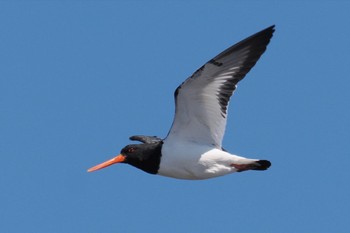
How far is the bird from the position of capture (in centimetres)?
1265

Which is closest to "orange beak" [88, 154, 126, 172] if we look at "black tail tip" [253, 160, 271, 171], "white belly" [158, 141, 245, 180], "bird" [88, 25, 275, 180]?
"bird" [88, 25, 275, 180]

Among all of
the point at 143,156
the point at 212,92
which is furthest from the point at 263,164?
the point at 143,156

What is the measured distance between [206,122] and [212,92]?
0.49m

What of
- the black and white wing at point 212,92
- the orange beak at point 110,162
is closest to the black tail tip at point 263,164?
the black and white wing at point 212,92

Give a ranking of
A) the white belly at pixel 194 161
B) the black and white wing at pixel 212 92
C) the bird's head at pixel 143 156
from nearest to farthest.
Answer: the black and white wing at pixel 212 92 → the white belly at pixel 194 161 → the bird's head at pixel 143 156

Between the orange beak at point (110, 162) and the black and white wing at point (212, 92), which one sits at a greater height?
the black and white wing at point (212, 92)

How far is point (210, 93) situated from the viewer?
1288cm

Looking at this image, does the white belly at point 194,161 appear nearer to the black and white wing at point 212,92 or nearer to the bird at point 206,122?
the bird at point 206,122

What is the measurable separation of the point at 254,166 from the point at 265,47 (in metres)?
1.79

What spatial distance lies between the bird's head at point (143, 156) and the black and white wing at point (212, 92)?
1.00ft

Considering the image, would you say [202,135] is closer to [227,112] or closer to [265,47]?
[227,112]

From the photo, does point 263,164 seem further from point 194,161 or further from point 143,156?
point 143,156

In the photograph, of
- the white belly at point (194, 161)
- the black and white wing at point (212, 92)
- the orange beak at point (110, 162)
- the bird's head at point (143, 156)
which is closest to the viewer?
the black and white wing at point (212, 92)

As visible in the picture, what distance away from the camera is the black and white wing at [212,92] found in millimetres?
12609
